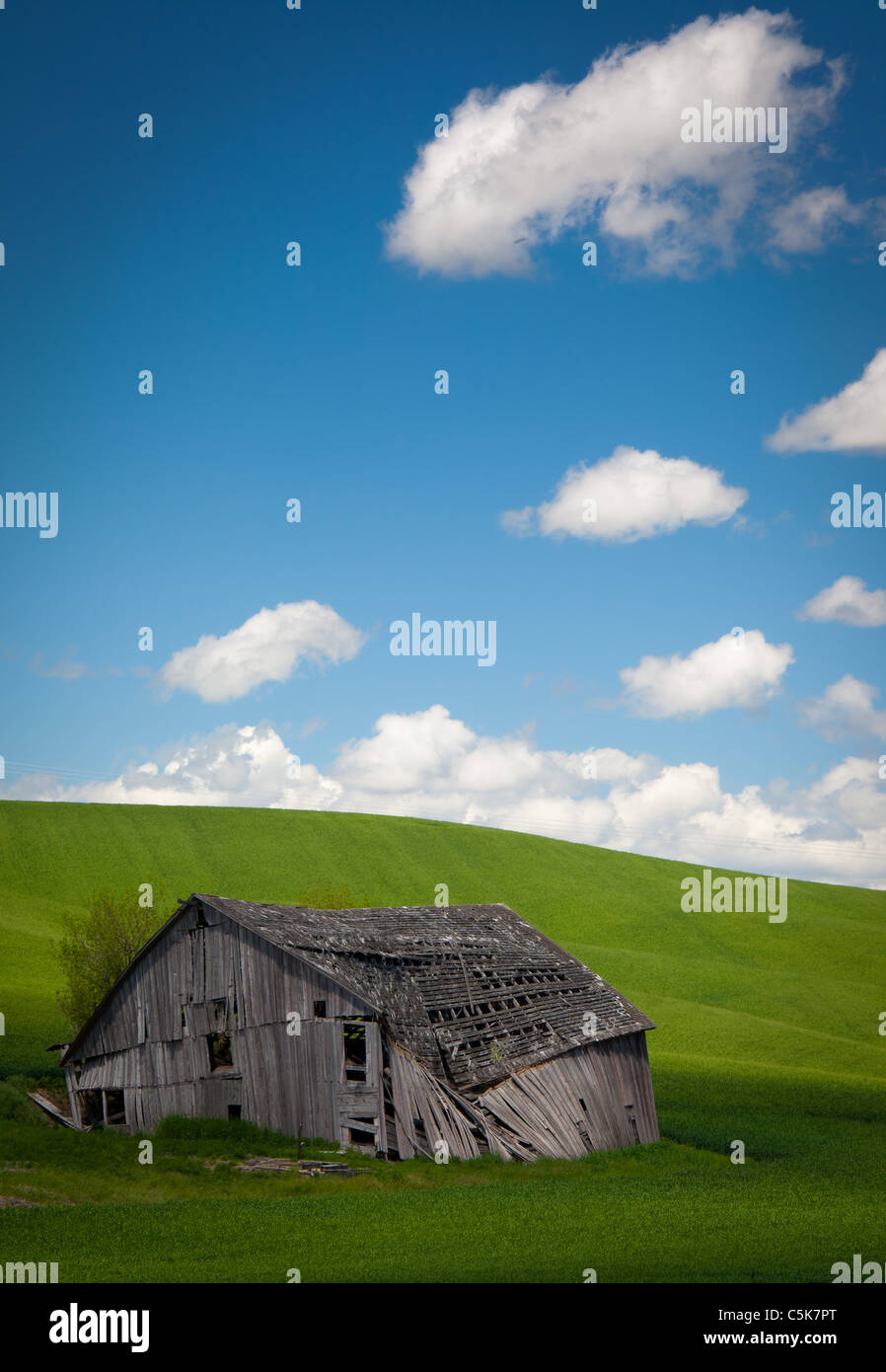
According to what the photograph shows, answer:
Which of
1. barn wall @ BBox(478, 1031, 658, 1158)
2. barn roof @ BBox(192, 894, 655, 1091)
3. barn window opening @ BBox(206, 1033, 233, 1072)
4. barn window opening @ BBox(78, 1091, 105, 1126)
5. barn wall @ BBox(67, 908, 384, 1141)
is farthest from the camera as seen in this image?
barn window opening @ BBox(78, 1091, 105, 1126)

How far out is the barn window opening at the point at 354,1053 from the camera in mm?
31750

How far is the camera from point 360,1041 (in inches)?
1410

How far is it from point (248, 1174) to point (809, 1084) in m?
34.2

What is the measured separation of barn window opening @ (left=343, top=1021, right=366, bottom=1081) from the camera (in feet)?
104

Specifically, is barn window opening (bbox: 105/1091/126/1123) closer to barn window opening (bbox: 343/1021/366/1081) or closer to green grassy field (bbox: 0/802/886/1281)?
green grassy field (bbox: 0/802/886/1281)

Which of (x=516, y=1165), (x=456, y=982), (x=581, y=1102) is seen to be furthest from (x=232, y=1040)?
(x=581, y=1102)

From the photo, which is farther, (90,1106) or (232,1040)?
(90,1106)

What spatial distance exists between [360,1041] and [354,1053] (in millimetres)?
450

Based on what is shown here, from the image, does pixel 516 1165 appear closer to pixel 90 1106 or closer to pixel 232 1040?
pixel 232 1040

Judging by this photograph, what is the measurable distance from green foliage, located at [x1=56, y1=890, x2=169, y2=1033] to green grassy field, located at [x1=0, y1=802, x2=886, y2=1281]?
102 inches

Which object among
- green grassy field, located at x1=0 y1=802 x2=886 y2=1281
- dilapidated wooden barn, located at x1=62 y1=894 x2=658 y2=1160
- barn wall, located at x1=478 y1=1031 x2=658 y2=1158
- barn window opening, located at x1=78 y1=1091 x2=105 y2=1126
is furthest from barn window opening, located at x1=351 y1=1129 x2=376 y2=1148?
barn window opening, located at x1=78 y1=1091 x2=105 y2=1126

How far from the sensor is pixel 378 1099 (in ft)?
101
